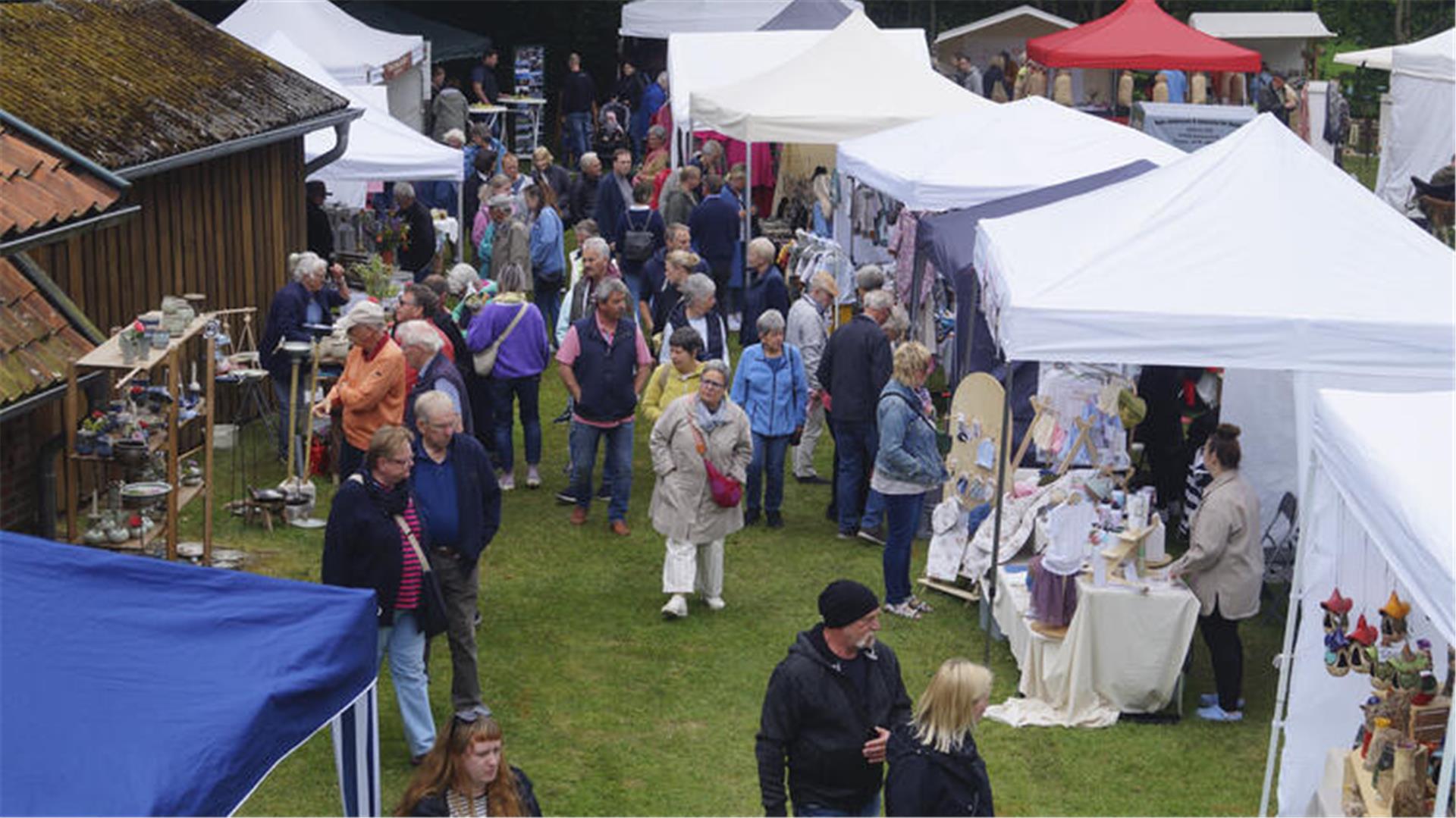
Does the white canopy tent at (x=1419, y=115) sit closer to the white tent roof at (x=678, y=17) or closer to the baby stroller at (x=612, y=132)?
the white tent roof at (x=678, y=17)

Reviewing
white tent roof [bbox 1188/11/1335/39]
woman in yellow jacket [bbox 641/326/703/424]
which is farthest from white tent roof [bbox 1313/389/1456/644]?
white tent roof [bbox 1188/11/1335/39]

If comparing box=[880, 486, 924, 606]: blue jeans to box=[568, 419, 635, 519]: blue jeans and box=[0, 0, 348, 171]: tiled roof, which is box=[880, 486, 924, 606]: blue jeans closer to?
box=[568, 419, 635, 519]: blue jeans

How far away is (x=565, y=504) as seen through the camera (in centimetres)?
1198

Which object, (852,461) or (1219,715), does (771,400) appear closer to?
(852,461)

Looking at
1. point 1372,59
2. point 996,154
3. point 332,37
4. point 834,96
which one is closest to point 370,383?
point 996,154

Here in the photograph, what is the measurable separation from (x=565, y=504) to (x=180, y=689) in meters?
7.21

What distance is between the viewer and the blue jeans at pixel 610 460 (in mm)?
11266

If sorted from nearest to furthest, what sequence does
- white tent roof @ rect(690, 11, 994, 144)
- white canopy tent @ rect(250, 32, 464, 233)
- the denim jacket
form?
the denim jacket, white canopy tent @ rect(250, 32, 464, 233), white tent roof @ rect(690, 11, 994, 144)

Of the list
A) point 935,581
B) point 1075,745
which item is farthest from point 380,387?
point 1075,745

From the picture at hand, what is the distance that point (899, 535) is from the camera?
32.2ft

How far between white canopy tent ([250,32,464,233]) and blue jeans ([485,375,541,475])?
409cm

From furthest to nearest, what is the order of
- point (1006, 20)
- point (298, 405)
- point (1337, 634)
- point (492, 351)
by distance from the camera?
point (1006, 20)
point (298, 405)
point (492, 351)
point (1337, 634)

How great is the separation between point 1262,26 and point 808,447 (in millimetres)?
22780

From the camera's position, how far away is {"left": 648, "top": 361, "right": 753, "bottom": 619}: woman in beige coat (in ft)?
31.5
